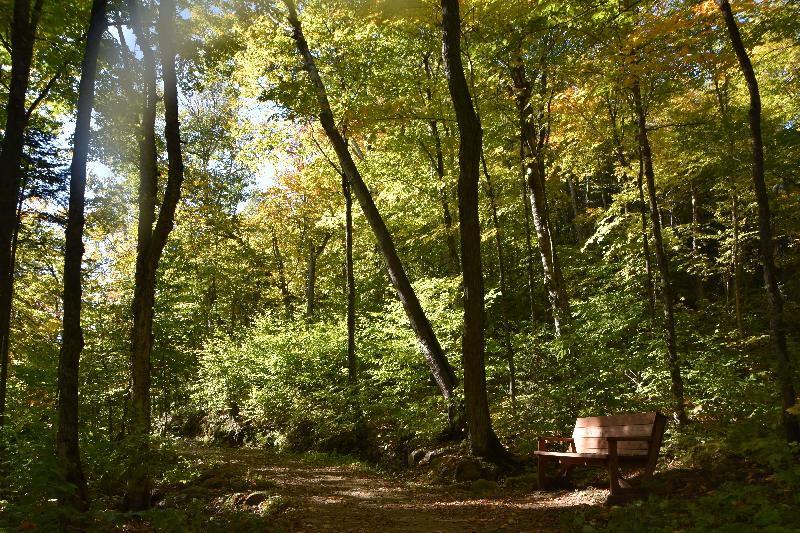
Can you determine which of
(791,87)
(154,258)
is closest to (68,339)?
(154,258)

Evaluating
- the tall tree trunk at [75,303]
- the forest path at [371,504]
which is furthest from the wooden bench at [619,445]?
the tall tree trunk at [75,303]

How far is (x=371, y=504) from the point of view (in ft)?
22.1

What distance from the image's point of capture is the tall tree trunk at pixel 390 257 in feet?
30.6

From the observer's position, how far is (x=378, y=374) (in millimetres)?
11469

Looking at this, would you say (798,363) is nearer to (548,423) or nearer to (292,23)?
(548,423)

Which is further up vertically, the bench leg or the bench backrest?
the bench backrest

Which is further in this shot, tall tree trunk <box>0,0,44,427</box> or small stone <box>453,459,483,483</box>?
small stone <box>453,459,483,483</box>

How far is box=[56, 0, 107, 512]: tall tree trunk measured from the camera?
5340 millimetres

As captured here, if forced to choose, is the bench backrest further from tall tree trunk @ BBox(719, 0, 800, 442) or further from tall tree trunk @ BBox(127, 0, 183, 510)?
tall tree trunk @ BBox(127, 0, 183, 510)

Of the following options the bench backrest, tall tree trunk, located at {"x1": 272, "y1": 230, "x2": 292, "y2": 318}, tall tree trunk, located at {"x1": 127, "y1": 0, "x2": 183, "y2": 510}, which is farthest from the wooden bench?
tall tree trunk, located at {"x1": 272, "y1": 230, "x2": 292, "y2": 318}

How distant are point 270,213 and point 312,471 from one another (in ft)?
48.5

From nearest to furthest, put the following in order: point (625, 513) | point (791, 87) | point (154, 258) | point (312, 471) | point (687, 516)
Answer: point (687, 516), point (625, 513), point (154, 258), point (312, 471), point (791, 87)

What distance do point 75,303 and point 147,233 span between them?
1.80 meters

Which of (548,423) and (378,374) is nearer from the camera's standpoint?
(548,423)
